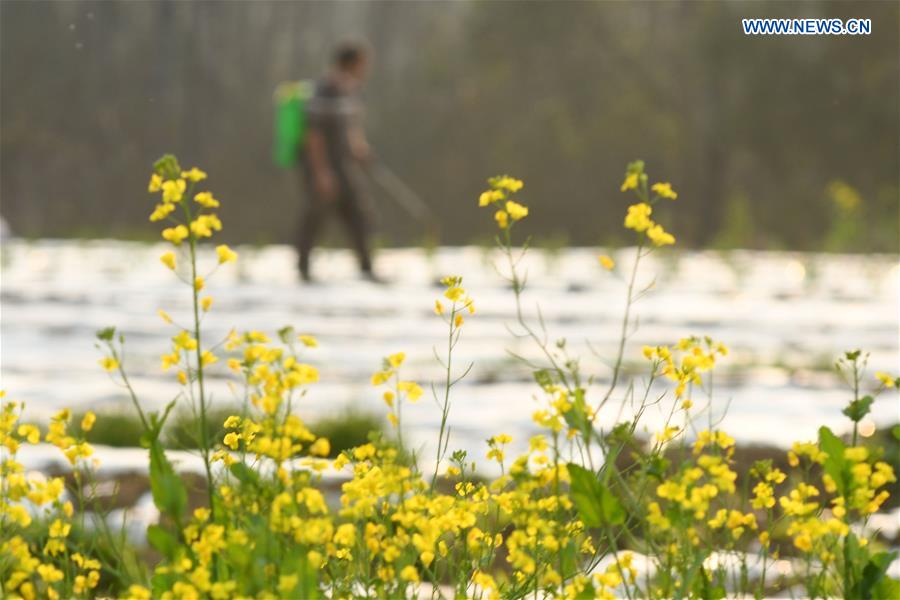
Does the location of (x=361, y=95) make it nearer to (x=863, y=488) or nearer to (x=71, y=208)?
(x=71, y=208)

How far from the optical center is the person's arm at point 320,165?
418 inches

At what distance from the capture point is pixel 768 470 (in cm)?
204

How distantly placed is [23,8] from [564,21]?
10.2 m

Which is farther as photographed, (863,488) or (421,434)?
(421,434)

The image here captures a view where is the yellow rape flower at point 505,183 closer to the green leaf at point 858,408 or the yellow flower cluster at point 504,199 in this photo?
the yellow flower cluster at point 504,199

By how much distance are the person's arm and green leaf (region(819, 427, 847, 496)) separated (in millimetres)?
8877

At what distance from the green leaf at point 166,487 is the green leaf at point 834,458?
0.92 m

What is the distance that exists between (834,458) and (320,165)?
353 inches

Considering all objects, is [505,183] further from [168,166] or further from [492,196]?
[168,166]

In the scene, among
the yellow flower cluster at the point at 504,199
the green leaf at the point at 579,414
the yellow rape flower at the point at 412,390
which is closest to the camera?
the green leaf at the point at 579,414

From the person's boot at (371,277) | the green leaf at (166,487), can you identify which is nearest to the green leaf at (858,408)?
the green leaf at (166,487)

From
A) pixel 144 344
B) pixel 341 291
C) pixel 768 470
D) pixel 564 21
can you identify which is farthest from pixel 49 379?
pixel 564 21

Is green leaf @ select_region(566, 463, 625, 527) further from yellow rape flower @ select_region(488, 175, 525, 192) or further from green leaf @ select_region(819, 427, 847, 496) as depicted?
yellow rape flower @ select_region(488, 175, 525, 192)

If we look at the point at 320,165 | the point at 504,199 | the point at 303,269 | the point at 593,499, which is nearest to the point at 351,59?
the point at 320,165
